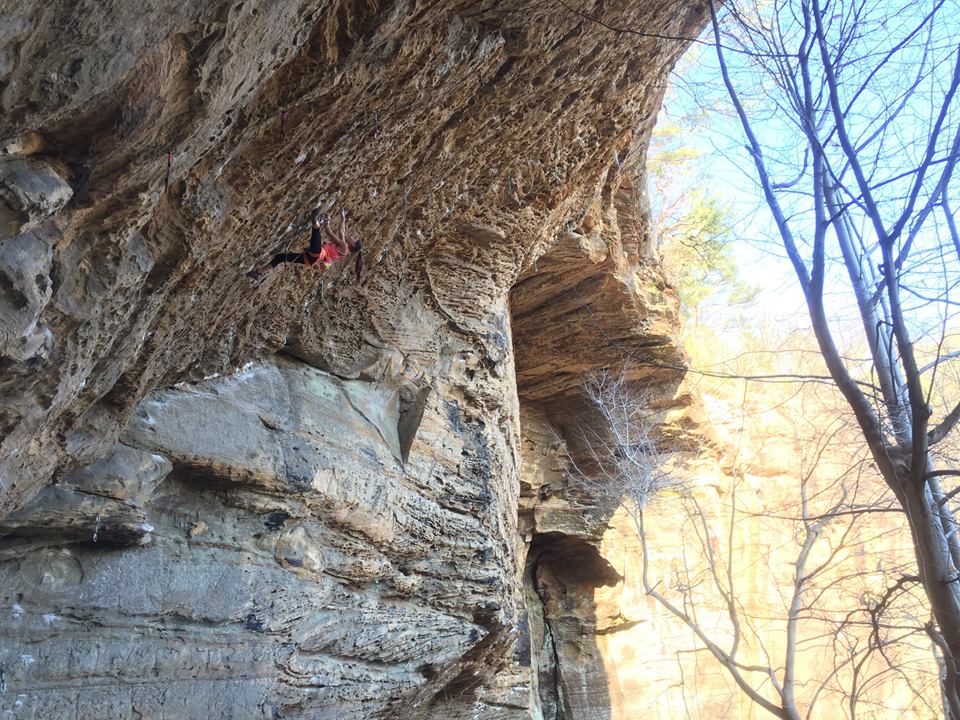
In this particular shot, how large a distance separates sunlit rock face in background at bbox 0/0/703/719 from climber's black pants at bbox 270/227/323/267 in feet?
0.32

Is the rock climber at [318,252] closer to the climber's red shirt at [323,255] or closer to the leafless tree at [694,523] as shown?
the climber's red shirt at [323,255]

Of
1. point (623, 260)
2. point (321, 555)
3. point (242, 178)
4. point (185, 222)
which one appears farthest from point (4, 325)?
point (623, 260)

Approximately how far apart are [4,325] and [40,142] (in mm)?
669

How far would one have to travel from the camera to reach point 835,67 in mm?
3510

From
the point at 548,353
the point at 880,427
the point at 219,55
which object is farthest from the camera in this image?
the point at 548,353

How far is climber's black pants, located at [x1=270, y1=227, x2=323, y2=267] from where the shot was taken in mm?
4258

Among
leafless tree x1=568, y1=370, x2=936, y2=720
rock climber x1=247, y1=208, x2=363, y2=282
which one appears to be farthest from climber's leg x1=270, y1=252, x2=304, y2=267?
leafless tree x1=568, y1=370, x2=936, y2=720

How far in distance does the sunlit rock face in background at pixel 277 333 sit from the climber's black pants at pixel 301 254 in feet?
0.32

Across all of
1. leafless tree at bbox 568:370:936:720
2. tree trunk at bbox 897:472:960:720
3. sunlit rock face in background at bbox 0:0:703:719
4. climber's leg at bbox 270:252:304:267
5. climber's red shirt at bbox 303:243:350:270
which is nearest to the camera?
sunlit rock face in background at bbox 0:0:703:719

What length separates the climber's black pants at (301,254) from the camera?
4.26m

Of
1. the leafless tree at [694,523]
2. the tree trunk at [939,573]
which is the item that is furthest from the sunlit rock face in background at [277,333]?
the leafless tree at [694,523]

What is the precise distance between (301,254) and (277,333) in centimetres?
137

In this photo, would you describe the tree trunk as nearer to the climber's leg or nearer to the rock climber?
the rock climber

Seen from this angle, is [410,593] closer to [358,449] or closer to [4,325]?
[358,449]
